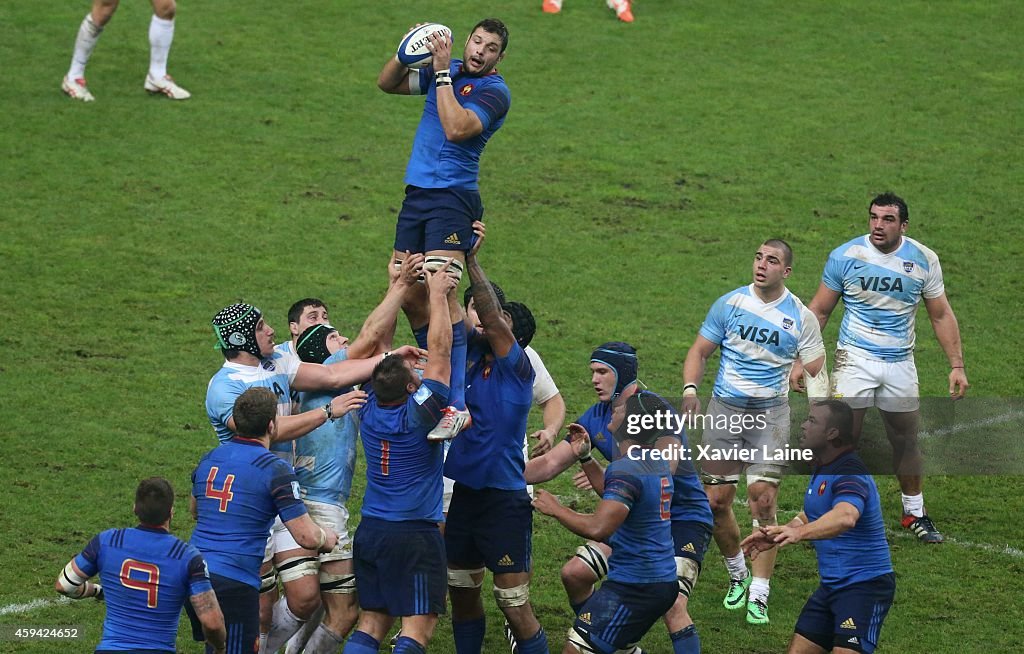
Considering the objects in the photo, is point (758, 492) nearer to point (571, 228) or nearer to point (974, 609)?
point (974, 609)

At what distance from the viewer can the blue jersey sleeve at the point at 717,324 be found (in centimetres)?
1084

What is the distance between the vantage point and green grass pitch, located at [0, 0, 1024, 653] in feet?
36.9

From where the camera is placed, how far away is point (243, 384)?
330 inches

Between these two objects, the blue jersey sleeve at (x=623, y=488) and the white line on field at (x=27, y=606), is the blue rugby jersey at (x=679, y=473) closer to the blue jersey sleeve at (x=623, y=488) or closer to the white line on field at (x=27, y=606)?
the blue jersey sleeve at (x=623, y=488)

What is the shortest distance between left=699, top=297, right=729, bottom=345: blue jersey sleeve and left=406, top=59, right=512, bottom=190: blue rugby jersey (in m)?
2.64

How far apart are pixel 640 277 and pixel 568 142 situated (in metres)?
3.48

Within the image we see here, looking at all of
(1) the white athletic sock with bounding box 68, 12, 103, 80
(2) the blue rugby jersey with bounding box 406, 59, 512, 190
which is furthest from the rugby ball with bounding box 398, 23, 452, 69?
(1) the white athletic sock with bounding box 68, 12, 103, 80

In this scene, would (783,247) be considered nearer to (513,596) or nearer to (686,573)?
(686,573)

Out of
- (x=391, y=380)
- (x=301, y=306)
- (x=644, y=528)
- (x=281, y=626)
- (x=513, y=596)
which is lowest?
(x=281, y=626)

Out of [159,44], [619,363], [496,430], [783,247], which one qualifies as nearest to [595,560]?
[496,430]

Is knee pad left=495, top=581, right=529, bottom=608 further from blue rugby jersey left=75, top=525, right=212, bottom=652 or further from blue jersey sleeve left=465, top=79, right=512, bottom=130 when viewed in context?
blue jersey sleeve left=465, top=79, right=512, bottom=130

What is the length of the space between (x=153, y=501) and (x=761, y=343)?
5.16 m

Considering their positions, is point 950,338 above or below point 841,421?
above

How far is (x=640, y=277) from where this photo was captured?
632 inches
